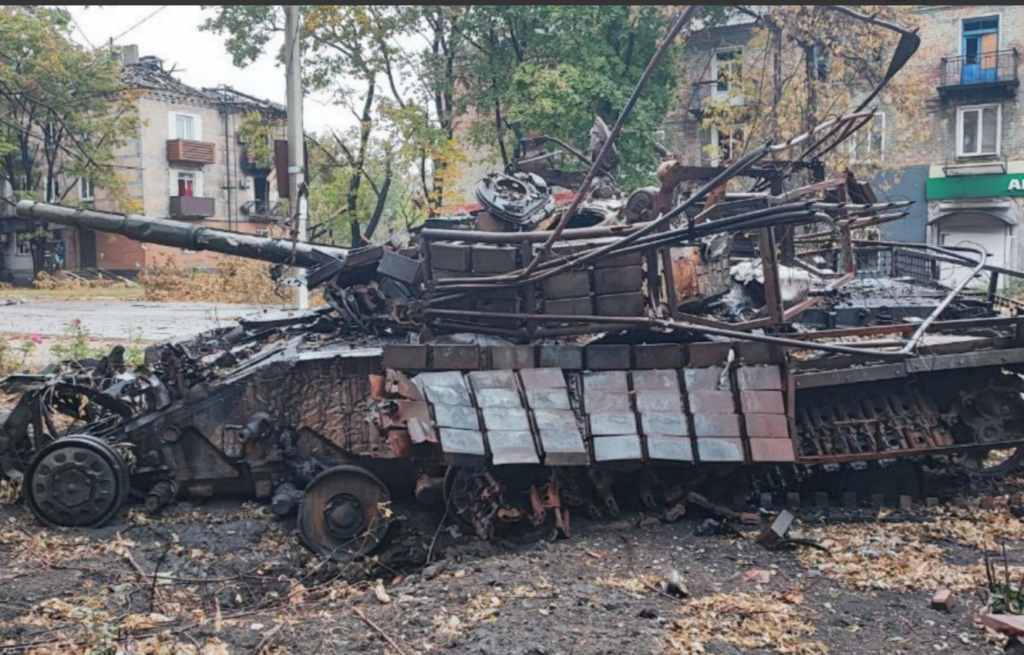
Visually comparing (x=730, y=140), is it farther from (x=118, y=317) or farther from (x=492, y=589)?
(x=492, y=589)

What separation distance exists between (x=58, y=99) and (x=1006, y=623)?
17239 millimetres

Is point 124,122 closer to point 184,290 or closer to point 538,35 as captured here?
point 184,290

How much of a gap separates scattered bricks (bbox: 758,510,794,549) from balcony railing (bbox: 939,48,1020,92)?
73.3ft

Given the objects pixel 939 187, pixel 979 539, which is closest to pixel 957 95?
pixel 939 187

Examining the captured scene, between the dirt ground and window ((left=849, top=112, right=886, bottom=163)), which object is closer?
the dirt ground

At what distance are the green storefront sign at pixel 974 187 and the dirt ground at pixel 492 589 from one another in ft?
66.1

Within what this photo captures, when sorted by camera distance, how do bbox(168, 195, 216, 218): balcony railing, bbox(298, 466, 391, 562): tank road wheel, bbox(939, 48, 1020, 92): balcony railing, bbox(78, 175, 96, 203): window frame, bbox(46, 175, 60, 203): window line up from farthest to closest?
bbox(78, 175, 96, 203): window frame
bbox(168, 195, 216, 218): balcony railing
bbox(46, 175, 60, 203): window
bbox(939, 48, 1020, 92): balcony railing
bbox(298, 466, 391, 562): tank road wheel

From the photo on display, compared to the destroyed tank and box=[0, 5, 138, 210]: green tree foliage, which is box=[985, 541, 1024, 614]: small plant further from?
box=[0, 5, 138, 210]: green tree foliage

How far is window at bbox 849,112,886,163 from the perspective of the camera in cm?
1931

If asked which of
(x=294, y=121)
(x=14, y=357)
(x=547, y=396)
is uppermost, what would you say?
(x=294, y=121)

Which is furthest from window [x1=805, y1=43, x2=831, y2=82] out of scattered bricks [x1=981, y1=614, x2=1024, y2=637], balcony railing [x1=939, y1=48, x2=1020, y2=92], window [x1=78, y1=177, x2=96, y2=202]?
window [x1=78, y1=177, x2=96, y2=202]

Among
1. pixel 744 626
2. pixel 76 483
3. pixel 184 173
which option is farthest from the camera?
pixel 184 173

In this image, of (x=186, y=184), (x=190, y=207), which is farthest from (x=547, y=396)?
(x=186, y=184)

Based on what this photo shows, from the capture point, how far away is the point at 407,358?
7934mm
